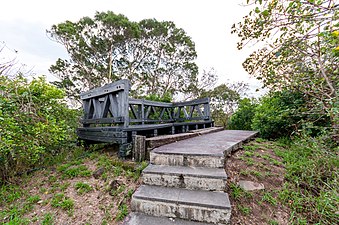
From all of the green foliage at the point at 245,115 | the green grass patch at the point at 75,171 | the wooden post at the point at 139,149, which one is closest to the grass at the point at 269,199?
the wooden post at the point at 139,149

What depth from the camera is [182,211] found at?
1.41 metres

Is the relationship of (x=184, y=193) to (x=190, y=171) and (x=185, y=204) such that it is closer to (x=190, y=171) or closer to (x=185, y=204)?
(x=185, y=204)

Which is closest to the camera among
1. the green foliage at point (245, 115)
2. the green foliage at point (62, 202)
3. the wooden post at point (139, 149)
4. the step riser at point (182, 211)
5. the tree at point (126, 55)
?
the step riser at point (182, 211)

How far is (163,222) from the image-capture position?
1.39 m

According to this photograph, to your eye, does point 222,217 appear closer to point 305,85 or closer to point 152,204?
point 152,204

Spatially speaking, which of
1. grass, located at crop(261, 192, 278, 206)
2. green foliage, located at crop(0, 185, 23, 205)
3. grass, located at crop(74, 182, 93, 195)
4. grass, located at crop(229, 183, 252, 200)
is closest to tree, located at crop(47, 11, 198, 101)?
green foliage, located at crop(0, 185, 23, 205)

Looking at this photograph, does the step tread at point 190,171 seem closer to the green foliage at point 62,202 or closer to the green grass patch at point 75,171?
the green foliage at point 62,202

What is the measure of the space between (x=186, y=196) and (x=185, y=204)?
114 mm

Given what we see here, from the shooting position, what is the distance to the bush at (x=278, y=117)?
137 inches

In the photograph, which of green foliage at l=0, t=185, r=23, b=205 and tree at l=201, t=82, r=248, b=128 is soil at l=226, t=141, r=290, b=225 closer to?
green foliage at l=0, t=185, r=23, b=205

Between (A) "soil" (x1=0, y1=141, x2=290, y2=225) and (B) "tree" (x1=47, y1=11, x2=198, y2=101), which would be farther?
(B) "tree" (x1=47, y1=11, x2=198, y2=101)

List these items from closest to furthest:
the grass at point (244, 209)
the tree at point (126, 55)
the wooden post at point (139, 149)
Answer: the grass at point (244, 209) < the wooden post at point (139, 149) < the tree at point (126, 55)

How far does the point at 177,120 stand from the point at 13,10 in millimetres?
6186

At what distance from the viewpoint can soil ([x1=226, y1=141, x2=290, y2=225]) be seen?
141 cm
